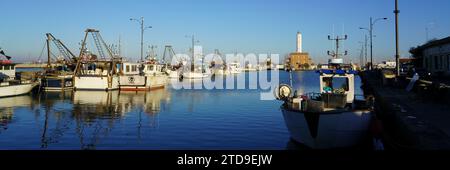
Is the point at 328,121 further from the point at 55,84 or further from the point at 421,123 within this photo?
the point at 55,84

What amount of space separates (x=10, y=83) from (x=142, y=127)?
3399 centimetres

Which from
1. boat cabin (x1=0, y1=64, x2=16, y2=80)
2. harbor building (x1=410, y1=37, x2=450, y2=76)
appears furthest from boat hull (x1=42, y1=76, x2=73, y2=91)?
harbor building (x1=410, y1=37, x2=450, y2=76)

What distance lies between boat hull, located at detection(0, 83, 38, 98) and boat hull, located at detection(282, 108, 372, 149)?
4222 centimetres

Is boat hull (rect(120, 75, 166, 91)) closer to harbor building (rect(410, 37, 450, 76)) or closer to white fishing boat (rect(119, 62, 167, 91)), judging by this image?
white fishing boat (rect(119, 62, 167, 91))

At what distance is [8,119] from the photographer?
102 ft

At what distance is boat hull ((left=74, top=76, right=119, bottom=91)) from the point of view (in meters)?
61.3

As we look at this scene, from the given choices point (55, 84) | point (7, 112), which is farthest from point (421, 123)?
point (55, 84)

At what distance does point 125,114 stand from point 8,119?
8741 millimetres

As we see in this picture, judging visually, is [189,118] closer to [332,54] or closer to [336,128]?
[332,54]

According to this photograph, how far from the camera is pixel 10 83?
53.0 metres

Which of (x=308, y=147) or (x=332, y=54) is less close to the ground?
(x=332, y=54)

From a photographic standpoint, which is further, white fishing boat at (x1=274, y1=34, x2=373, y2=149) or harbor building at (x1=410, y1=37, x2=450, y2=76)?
harbor building at (x1=410, y1=37, x2=450, y2=76)
